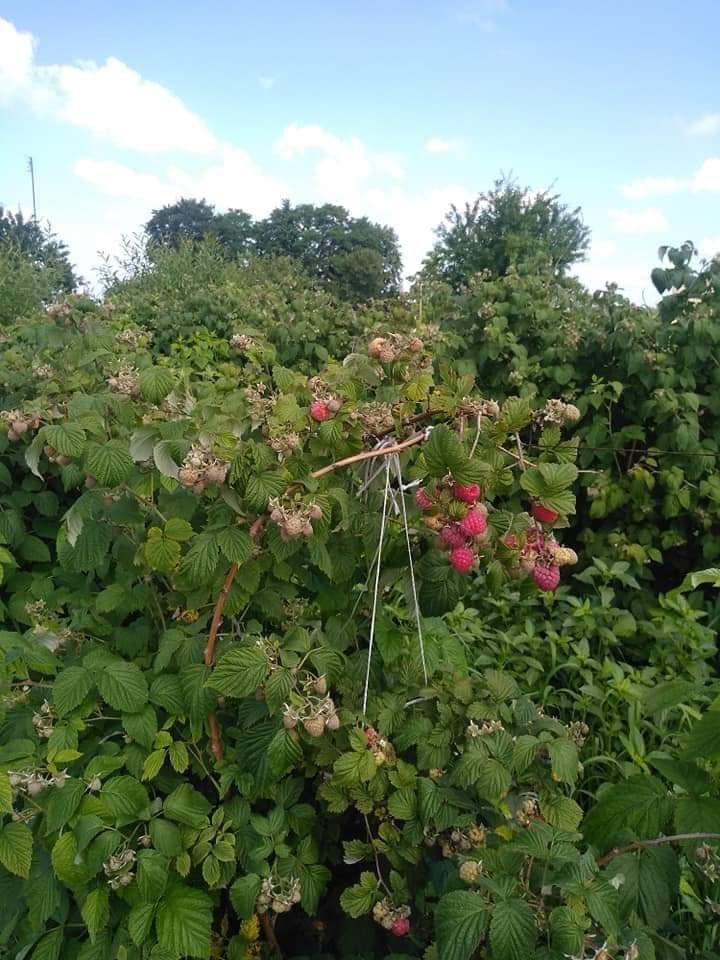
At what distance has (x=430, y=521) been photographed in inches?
49.2

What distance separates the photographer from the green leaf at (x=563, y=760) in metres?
1.24

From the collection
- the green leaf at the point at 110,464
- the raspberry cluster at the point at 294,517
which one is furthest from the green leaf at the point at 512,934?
the green leaf at the point at 110,464

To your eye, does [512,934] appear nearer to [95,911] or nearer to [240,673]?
[240,673]

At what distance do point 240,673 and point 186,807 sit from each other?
28 centimetres

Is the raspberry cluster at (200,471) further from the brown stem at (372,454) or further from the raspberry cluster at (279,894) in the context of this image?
the raspberry cluster at (279,894)

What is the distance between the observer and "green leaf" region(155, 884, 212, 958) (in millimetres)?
1146

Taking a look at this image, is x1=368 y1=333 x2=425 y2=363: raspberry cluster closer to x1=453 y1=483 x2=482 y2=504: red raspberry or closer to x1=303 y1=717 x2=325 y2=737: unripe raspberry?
x1=453 y1=483 x2=482 y2=504: red raspberry

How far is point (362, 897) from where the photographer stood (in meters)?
1.29

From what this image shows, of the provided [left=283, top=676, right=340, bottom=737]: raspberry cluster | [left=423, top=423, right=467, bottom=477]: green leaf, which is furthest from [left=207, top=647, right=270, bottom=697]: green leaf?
[left=423, top=423, right=467, bottom=477]: green leaf

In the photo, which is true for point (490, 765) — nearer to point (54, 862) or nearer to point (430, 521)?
point (430, 521)

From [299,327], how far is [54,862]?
4.73 m

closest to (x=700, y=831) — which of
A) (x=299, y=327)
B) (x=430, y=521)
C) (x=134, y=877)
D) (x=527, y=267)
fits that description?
(x=430, y=521)

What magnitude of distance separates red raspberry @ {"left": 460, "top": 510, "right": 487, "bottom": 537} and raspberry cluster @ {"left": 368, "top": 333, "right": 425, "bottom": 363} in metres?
0.42

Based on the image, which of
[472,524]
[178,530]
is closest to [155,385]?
[178,530]
